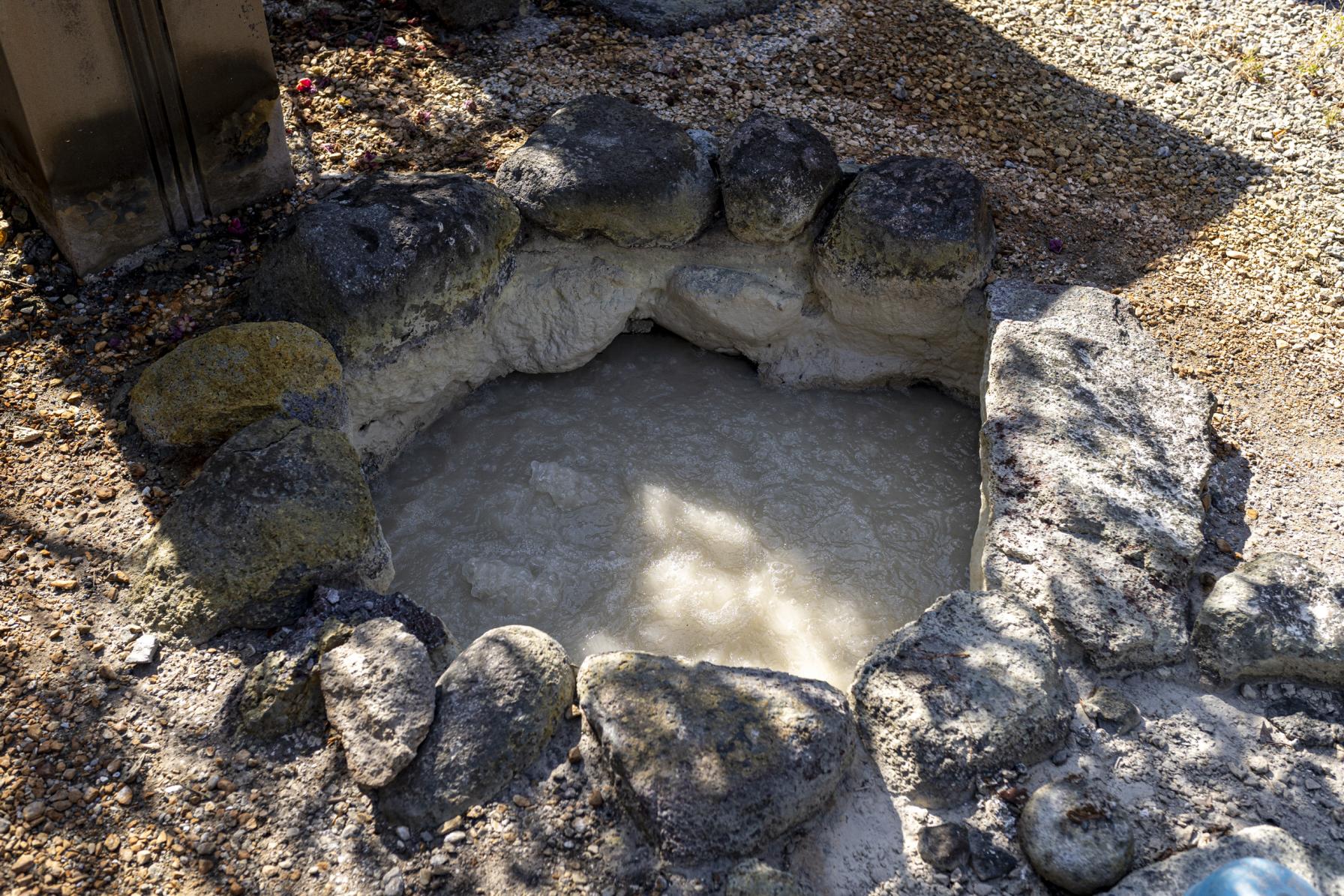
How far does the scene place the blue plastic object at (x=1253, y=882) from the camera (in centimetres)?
234

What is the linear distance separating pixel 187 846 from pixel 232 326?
1.68 meters

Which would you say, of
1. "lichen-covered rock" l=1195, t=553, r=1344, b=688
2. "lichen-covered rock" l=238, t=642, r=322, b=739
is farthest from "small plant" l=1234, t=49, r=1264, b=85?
"lichen-covered rock" l=238, t=642, r=322, b=739

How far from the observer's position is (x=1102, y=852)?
8.48ft

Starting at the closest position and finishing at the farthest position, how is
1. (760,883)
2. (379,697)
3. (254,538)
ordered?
(760,883)
(379,697)
(254,538)

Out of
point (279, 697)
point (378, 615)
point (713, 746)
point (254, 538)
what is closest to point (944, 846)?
point (713, 746)

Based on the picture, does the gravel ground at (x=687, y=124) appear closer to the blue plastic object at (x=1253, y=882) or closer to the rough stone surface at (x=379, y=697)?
the rough stone surface at (x=379, y=697)

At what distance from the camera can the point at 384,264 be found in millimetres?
3697

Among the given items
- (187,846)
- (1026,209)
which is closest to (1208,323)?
(1026,209)

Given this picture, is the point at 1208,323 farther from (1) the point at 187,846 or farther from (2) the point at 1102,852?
(1) the point at 187,846

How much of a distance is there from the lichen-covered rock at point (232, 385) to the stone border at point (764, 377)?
0.6 inches

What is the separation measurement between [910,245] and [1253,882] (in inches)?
98.6

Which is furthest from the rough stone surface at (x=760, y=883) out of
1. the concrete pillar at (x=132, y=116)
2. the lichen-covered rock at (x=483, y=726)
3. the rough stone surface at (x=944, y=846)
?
the concrete pillar at (x=132, y=116)

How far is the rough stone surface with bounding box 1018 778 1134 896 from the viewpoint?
2584 millimetres

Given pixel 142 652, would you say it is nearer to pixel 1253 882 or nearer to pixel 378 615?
pixel 378 615
